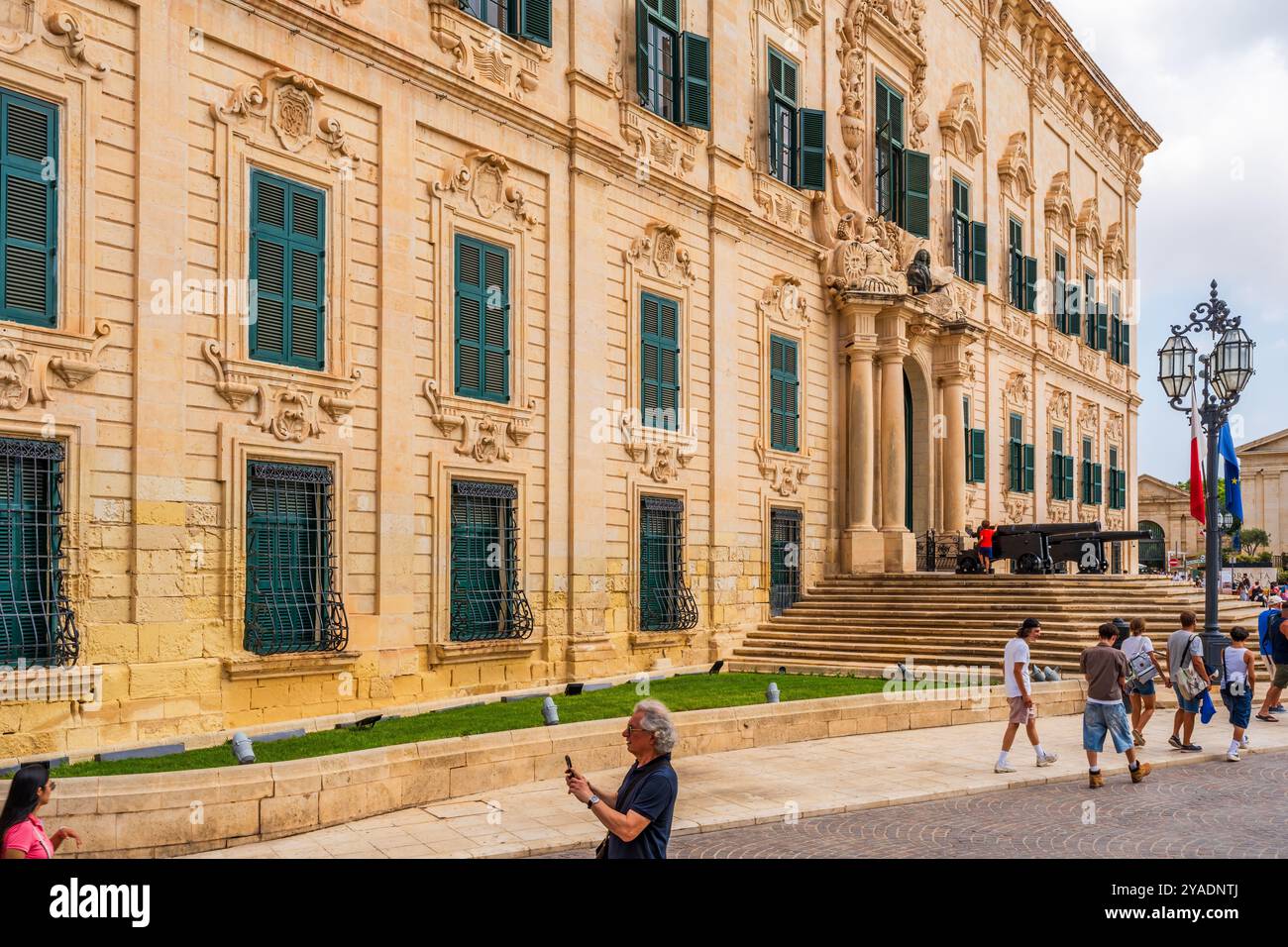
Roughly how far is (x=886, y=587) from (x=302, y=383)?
43.5 ft

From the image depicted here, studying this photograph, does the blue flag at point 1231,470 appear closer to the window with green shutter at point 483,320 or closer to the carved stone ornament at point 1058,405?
the carved stone ornament at point 1058,405

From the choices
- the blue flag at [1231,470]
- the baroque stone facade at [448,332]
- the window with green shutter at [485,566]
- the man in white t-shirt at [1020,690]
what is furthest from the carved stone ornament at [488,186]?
the blue flag at [1231,470]

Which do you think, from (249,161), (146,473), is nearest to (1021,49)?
(249,161)

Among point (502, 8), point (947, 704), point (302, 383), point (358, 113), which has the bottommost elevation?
point (947, 704)

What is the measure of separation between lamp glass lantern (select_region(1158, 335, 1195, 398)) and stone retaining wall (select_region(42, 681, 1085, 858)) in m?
8.02

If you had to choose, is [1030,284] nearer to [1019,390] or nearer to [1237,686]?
[1019,390]

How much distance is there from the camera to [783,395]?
23250 millimetres

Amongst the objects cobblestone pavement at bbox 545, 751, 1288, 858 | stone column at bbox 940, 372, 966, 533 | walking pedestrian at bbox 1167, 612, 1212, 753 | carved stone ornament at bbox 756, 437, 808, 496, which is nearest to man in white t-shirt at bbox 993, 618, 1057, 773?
cobblestone pavement at bbox 545, 751, 1288, 858

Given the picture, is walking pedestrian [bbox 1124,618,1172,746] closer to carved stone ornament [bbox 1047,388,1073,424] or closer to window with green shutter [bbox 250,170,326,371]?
window with green shutter [bbox 250,170,326,371]

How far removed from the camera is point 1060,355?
36.8 metres

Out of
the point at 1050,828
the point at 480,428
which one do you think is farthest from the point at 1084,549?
the point at 1050,828

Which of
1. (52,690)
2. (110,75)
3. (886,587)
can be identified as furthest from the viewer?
(886,587)

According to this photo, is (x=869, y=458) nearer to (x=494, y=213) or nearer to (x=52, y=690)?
(x=494, y=213)

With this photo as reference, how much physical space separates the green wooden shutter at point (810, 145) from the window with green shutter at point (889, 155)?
312 centimetres
